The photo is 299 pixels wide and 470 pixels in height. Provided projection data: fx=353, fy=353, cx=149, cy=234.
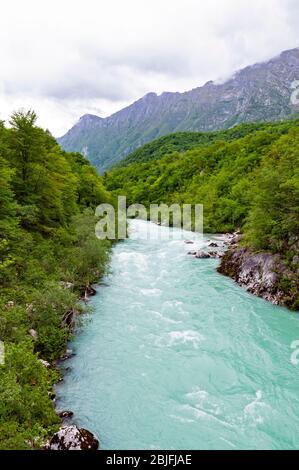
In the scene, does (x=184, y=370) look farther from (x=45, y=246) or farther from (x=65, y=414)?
(x=45, y=246)

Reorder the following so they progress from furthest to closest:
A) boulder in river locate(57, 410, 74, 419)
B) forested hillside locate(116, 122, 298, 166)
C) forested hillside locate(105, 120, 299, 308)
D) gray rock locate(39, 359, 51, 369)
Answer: forested hillside locate(116, 122, 298, 166)
forested hillside locate(105, 120, 299, 308)
gray rock locate(39, 359, 51, 369)
boulder in river locate(57, 410, 74, 419)

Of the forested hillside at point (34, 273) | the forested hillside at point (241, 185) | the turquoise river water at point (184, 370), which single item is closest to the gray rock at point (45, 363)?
the forested hillside at point (34, 273)

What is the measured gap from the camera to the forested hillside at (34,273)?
10266mm

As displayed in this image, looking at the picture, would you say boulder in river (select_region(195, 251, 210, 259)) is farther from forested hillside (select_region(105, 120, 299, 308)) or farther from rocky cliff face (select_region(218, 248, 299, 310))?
rocky cliff face (select_region(218, 248, 299, 310))

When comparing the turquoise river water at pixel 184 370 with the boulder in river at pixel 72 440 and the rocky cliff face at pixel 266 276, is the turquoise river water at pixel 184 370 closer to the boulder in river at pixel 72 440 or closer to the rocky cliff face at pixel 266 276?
the boulder in river at pixel 72 440

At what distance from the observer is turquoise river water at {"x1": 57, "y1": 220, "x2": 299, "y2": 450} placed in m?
11.1

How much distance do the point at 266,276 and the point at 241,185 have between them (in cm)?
3033

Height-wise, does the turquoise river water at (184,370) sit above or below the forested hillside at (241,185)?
below

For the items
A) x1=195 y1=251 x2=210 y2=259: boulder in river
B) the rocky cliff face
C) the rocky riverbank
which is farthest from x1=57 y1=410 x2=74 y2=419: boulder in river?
x1=195 y1=251 x2=210 y2=259: boulder in river

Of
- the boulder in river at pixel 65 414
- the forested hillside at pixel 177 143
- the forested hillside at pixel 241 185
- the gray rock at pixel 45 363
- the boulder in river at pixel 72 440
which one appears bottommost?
the boulder in river at pixel 65 414

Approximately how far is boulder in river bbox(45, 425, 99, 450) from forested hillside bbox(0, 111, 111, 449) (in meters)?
0.33

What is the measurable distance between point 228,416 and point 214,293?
12075mm

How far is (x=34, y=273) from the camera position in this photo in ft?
61.9

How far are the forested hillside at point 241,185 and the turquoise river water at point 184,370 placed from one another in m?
5.13
